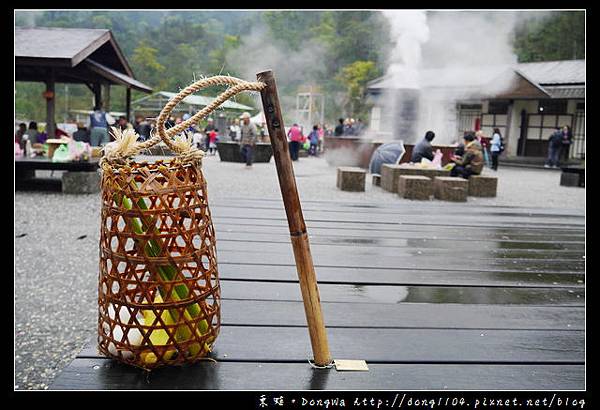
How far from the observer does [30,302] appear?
375cm

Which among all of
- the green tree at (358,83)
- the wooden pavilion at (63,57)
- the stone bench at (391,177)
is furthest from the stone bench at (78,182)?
the green tree at (358,83)

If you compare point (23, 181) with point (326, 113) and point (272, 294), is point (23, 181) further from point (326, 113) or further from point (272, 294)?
point (326, 113)

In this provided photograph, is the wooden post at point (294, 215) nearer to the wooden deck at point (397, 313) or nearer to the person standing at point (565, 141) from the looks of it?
the wooden deck at point (397, 313)

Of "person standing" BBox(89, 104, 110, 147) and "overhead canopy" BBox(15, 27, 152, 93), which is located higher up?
"overhead canopy" BBox(15, 27, 152, 93)

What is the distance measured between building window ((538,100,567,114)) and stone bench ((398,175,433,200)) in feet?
43.3

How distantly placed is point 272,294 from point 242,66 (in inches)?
1466

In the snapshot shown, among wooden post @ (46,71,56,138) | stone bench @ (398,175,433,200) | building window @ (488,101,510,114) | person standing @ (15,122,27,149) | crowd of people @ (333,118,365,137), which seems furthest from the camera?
building window @ (488,101,510,114)

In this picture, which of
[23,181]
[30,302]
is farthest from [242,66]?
[30,302]

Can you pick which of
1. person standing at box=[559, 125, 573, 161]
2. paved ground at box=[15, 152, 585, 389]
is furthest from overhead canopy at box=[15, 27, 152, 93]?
person standing at box=[559, 125, 573, 161]

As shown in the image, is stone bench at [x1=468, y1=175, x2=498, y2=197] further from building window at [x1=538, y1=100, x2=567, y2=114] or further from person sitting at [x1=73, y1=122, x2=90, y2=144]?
building window at [x1=538, y1=100, x2=567, y2=114]

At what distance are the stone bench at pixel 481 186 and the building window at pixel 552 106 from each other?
11860 millimetres

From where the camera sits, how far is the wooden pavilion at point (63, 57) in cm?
920

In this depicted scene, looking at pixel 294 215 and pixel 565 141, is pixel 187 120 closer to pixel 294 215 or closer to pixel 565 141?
pixel 294 215

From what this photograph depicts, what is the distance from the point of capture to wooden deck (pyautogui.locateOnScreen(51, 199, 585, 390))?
1329 mm
